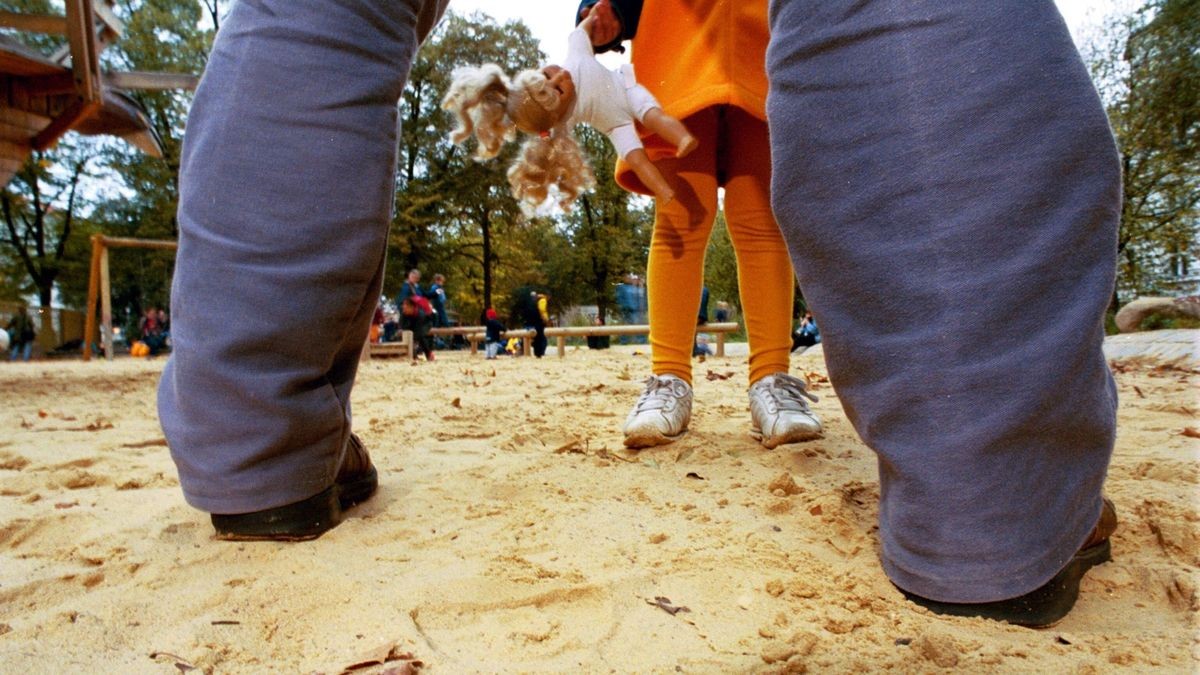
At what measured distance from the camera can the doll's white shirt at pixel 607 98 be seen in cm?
213

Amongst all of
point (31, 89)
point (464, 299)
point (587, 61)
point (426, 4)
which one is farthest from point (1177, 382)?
point (464, 299)

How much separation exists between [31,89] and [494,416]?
418 cm

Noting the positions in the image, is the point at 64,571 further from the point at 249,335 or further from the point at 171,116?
the point at 171,116

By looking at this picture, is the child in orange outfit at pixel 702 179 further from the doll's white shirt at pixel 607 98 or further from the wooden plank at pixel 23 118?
the wooden plank at pixel 23 118

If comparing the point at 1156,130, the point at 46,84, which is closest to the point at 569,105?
the point at 46,84

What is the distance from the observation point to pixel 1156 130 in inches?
454

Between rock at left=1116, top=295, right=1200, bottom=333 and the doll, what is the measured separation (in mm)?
9862

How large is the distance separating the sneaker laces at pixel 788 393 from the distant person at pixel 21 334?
20.0 metres

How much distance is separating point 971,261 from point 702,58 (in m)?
1.46

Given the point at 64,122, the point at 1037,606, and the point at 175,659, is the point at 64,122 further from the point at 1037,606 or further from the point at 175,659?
the point at 1037,606

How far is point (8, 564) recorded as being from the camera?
45.6 inches

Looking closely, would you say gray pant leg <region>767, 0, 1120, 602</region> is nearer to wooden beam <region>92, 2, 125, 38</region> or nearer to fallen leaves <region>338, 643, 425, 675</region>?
fallen leaves <region>338, 643, 425, 675</region>

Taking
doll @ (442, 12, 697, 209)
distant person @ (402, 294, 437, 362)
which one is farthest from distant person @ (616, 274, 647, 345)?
doll @ (442, 12, 697, 209)

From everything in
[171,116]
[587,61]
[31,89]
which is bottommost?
[587,61]
